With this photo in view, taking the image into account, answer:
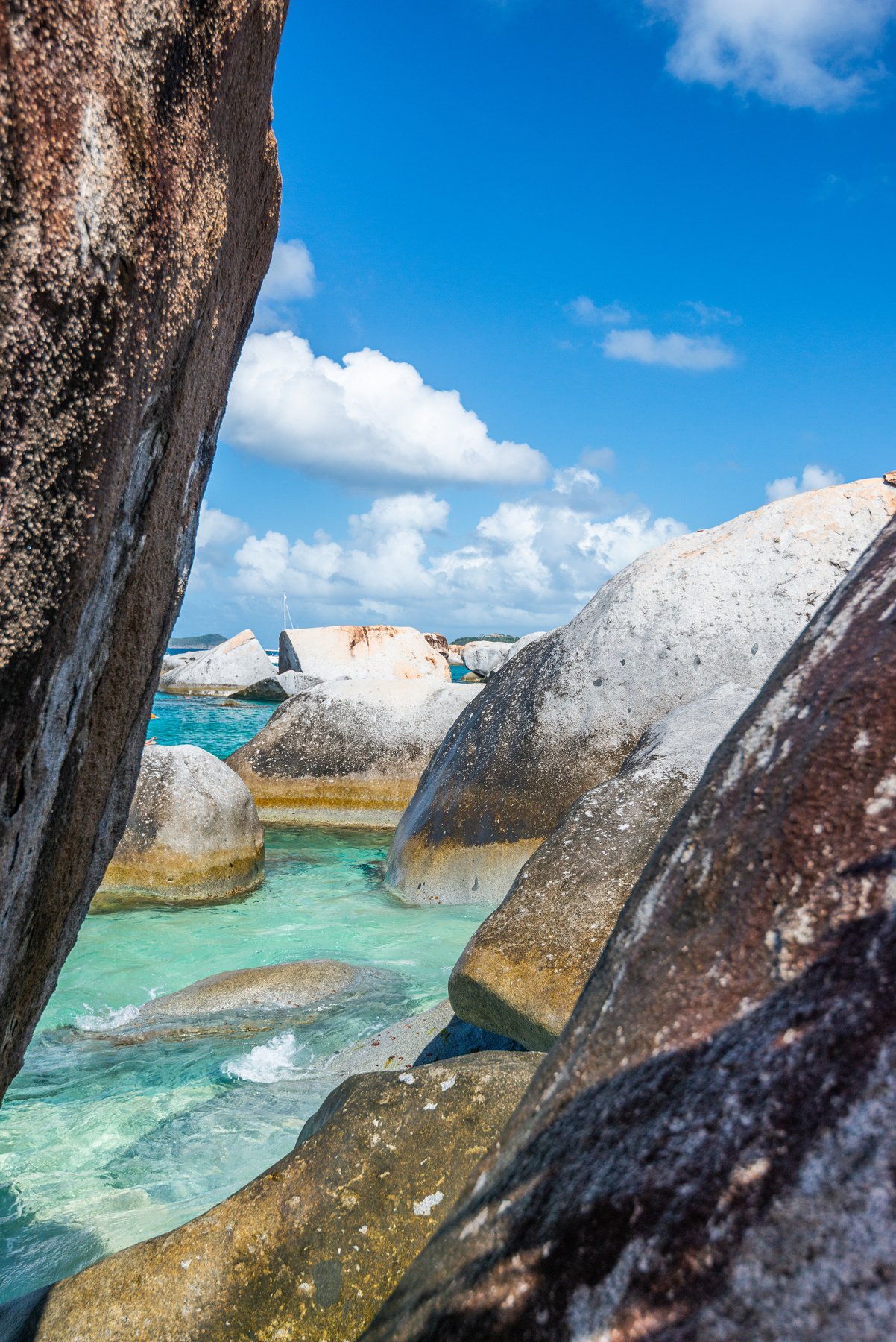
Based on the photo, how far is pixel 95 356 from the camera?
151cm

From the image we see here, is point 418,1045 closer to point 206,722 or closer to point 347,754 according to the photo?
point 347,754

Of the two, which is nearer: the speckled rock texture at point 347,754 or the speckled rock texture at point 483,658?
the speckled rock texture at point 347,754

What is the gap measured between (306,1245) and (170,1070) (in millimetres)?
2534

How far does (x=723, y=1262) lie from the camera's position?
0.94m

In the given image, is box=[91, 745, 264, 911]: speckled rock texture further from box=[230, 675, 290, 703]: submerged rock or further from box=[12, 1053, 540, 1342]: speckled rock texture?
box=[230, 675, 290, 703]: submerged rock

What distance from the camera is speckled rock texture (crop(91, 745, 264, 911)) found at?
8.43 meters

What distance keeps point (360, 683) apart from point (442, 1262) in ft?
41.2

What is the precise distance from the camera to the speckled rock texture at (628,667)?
7.26 metres

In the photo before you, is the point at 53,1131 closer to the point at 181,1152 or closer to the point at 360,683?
the point at 181,1152

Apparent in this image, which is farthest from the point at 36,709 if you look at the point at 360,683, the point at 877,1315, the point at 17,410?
the point at 360,683

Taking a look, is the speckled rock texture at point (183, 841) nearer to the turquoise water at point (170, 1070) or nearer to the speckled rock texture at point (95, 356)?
the turquoise water at point (170, 1070)

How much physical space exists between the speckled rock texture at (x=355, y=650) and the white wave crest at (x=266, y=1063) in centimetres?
2286

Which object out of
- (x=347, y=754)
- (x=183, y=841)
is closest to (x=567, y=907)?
(x=183, y=841)

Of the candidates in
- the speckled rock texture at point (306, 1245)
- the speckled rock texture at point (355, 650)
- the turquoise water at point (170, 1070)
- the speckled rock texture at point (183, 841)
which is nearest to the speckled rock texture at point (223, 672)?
the speckled rock texture at point (355, 650)
